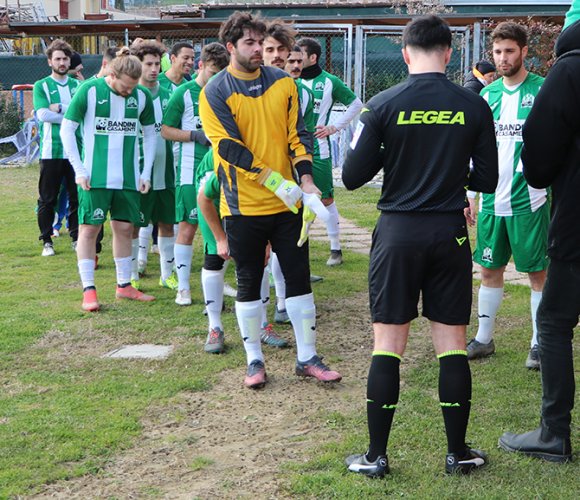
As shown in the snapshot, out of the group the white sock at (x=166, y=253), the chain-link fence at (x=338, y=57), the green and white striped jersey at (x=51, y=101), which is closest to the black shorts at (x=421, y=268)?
the white sock at (x=166, y=253)

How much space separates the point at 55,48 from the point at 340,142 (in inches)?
306

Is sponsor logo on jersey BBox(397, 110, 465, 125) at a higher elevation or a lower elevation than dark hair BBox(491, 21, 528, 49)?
lower

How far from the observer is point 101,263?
29.8 feet

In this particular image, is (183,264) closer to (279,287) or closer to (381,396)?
(279,287)

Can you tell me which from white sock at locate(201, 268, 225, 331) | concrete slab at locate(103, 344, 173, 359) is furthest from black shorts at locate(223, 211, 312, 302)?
concrete slab at locate(103, 344, 173, 359)

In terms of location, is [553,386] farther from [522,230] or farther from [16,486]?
[16,486]

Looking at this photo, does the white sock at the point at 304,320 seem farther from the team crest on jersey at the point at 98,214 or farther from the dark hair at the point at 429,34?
the team crest on jersey at the point at 98,214

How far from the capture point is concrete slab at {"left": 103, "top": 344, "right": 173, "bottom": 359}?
19.0ft

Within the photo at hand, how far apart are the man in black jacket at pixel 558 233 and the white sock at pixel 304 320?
1.51 meters

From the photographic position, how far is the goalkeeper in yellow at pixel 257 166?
4.81 meters

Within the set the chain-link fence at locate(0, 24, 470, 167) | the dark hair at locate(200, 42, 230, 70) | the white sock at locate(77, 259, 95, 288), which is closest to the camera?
the dark hair at locate(200, 42, 230, 70)

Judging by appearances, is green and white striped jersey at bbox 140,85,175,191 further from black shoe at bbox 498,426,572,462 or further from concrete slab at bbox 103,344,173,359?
black shoe at bbox 498,426,572,462

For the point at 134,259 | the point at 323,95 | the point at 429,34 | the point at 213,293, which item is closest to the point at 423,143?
the point at 429,34

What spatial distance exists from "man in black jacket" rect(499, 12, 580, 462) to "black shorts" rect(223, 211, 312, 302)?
1.57 metres
